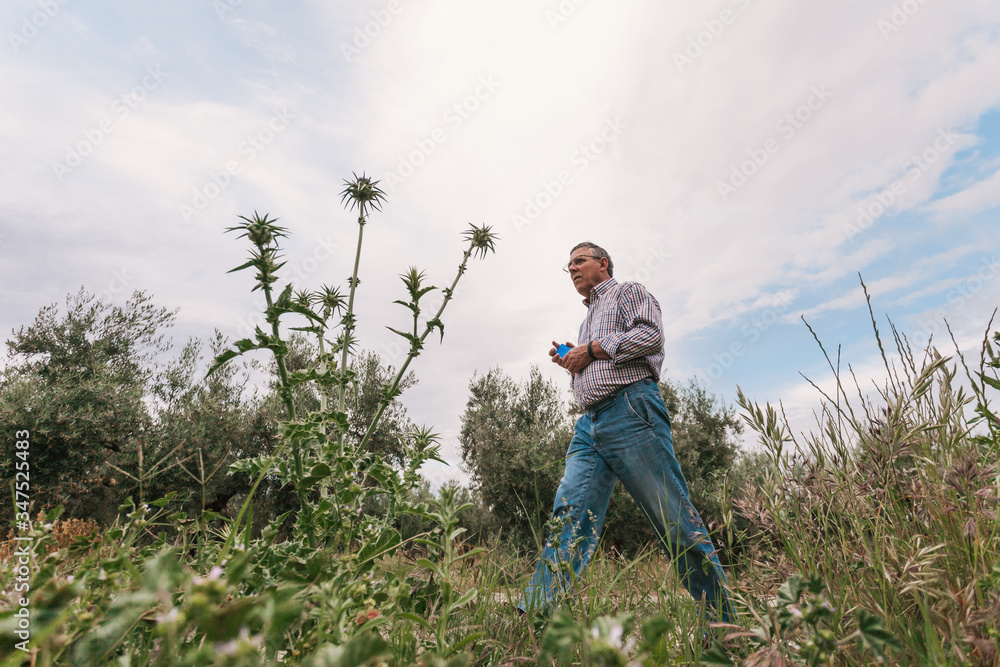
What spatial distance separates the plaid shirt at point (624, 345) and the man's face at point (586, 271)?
1.51 ft

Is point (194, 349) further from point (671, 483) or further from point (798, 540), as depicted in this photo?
point (798, 540)

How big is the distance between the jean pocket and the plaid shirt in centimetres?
11

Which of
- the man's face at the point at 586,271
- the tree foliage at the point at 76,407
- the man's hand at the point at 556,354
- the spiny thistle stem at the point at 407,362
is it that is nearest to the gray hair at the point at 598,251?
the man's face at the point at 586,271

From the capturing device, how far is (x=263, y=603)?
2.26ft

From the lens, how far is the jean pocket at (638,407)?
11.7 feet

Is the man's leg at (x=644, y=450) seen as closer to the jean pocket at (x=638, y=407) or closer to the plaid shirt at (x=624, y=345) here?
the jean pocket at (x=638, y=407)

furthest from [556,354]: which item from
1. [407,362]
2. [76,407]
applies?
[76,407]

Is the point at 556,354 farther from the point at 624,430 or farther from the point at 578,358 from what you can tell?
the point at 624,430

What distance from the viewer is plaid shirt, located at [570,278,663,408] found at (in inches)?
148

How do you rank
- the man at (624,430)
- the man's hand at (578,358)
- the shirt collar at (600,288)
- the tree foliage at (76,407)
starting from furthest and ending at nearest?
the tree foliage at (76,407) → the shirt collar at (600,288) → the man's hand at (578,358) → the man at (624,430)

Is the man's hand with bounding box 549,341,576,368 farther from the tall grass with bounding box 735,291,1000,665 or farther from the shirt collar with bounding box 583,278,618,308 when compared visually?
the tall grass with bounding box 735,291,1000,665

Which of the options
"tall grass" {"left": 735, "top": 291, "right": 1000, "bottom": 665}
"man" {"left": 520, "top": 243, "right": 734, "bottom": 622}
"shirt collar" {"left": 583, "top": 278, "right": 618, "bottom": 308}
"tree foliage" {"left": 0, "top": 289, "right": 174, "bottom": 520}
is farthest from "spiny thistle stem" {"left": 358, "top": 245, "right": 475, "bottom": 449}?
"tree foliage" {"left": 0, "top": 289, "right": 174, "bottom": 520}

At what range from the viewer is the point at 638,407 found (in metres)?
3.64

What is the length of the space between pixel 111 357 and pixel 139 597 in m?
16.0
